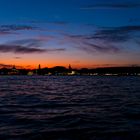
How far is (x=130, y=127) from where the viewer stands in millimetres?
15000

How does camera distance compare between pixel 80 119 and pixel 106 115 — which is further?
pixel 106 115

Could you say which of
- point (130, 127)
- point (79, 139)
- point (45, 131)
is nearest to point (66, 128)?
point (45, 131)

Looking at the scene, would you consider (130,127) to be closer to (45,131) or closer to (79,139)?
(79,139)

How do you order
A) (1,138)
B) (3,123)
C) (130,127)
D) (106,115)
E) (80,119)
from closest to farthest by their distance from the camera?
(1,138) < (130,127) < (3,123) < (80,119) < (106,115)

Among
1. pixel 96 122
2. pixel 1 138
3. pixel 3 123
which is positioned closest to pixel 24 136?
pixel 1 138

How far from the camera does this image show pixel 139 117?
18375 millimetres

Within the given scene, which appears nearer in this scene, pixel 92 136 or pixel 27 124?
pixel 92 136

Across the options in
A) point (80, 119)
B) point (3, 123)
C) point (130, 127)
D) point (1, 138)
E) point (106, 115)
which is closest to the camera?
point (1, 138)

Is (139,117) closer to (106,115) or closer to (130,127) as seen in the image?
(106,115)

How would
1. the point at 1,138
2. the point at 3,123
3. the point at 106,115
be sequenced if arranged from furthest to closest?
1. the point at 106,115
2. the point at 3,123
3. the point at 1,138

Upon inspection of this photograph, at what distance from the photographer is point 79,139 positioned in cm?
1272

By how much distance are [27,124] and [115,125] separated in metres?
4.90

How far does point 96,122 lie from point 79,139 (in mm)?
4098

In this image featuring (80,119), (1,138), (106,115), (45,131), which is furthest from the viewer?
(106,115)
